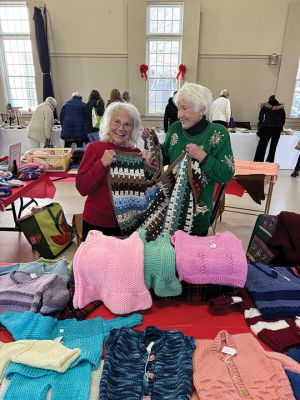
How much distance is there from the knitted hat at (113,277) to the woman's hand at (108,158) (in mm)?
521

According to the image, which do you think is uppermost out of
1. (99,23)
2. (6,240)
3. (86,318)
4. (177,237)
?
(99,23)

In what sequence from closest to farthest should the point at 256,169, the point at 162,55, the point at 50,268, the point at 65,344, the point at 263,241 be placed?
the point at 65,344 → the point at 50,268 → the point at 263,241 → the point at 256,169 → the point at 162,55

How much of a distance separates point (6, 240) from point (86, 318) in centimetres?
233

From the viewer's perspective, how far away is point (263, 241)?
1.77 meters

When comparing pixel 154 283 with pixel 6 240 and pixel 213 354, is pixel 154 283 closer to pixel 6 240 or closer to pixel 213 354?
pixel 213 354

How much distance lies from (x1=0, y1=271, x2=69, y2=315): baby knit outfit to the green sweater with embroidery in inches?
33.4

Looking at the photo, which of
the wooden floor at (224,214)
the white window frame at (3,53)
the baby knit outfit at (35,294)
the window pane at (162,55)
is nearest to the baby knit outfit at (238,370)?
the baby knit outfit at (35,294)

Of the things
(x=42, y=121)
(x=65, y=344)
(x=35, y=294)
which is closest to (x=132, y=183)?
(x=35, y=294)

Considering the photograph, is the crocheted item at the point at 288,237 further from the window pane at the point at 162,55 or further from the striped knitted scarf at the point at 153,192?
the window pane at the point at 162,55

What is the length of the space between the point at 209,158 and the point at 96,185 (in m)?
0.63

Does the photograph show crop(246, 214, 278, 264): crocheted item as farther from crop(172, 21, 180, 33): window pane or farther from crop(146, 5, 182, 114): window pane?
crop(172, 21, 180, 33): window pane

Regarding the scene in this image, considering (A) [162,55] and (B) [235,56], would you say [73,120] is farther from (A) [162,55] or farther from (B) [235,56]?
(B) [235,56]

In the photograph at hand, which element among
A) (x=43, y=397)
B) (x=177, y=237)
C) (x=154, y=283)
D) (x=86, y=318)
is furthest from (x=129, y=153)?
(x=43, y=397)

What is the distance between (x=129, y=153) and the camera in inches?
62.9
